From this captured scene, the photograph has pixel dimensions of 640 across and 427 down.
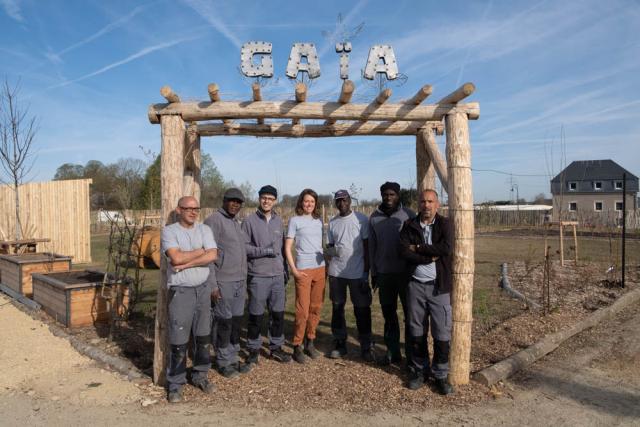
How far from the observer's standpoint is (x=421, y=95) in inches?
180

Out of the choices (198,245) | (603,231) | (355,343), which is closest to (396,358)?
(355,343)

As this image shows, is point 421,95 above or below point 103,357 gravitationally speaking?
above

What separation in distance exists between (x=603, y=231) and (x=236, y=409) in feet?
83.2

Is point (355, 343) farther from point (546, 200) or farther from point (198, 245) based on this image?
point (546, 200)

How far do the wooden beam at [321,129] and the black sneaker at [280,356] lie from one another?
2672 mm

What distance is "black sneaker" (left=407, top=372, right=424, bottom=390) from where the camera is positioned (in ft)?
14.1

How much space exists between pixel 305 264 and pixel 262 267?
477mm

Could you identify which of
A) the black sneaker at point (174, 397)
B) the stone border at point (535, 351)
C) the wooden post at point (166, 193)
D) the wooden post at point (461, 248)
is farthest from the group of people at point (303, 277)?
the stone border at point (535, 351)

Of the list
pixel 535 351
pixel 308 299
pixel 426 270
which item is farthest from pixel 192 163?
pixel 535 351

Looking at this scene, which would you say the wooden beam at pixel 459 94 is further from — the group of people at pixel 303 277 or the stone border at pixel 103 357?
the stone border at pixel 103 357

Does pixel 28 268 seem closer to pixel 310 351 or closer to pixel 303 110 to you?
pixel 310 351

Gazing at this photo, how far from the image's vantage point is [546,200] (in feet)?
230

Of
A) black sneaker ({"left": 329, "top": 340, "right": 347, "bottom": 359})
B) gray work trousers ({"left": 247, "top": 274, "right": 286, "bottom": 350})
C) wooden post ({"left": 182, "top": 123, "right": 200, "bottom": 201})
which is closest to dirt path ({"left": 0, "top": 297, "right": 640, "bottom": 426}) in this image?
gray work trousers ({"left": 247, "top": 274, "right": 286, "bottom": 350})

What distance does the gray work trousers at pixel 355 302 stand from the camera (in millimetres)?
5035
